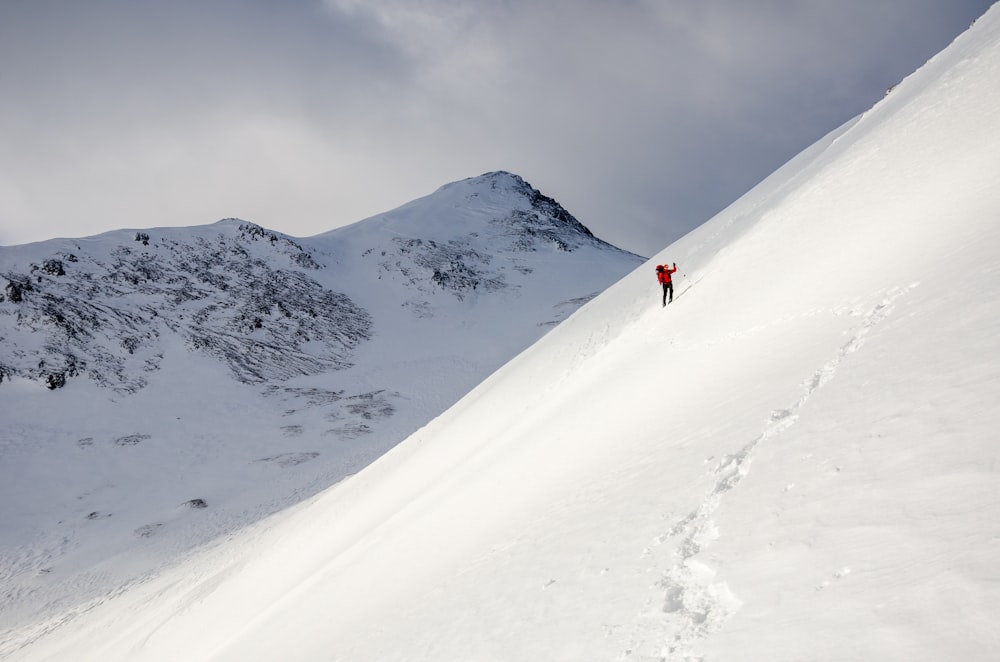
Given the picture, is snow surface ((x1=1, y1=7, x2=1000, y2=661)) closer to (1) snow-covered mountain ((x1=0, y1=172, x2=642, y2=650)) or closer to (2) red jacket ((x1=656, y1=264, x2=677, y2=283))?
(2) red jacket ((x1=656, y1=264, x2=677, y2=283))

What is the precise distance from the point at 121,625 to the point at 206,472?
17.7m

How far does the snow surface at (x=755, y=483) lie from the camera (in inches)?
116

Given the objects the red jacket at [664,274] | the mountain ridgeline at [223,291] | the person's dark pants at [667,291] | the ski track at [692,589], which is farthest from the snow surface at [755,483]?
the mountain ridgeline at [223,291]

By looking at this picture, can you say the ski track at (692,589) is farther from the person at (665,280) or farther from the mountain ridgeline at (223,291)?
the mountain ridgeline at (223,291)

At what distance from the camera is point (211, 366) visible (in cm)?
5331

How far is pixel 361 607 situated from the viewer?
7781 millimetres

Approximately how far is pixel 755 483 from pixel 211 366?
57.7 meters

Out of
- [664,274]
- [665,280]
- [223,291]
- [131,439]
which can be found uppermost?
[223,291]

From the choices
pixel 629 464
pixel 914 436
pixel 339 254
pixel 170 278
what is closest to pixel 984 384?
pixel 914 436

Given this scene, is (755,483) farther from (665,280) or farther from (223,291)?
(223,291)

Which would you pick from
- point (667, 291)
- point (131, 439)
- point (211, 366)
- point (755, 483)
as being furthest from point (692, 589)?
point (211, 366)

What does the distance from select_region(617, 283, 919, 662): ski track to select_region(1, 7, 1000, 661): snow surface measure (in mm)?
22

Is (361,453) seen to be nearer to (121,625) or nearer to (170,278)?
(121,625)

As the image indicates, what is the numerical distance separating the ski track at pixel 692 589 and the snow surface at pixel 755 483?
2 centimetres
